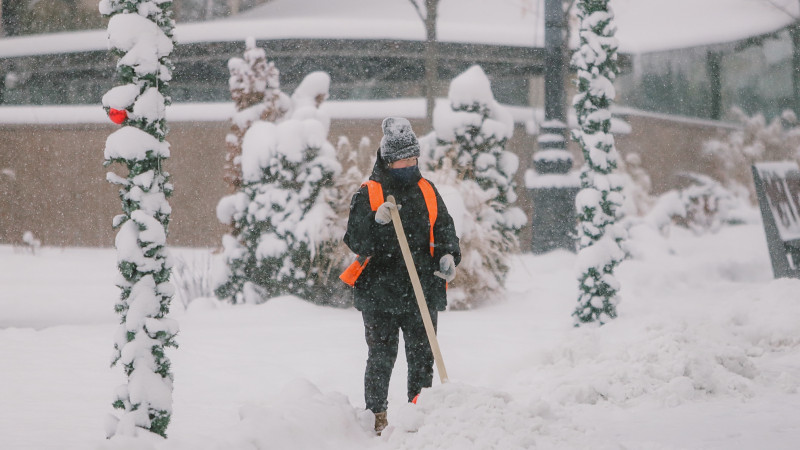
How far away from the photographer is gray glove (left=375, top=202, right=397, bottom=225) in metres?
3.71

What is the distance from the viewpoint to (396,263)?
3.92 metres

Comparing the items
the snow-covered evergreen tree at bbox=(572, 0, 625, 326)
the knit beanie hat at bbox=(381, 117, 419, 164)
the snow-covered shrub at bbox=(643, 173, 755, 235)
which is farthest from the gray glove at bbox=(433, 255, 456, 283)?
the snow-covered shrub at bbox=(643, 173, 755, 235)

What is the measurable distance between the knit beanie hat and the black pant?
2.58ft

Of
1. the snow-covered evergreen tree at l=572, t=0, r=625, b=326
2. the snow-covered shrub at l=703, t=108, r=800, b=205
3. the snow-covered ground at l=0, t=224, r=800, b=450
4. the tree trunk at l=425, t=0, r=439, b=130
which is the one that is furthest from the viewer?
the snow-covered shrub at l=703, t=108, r=800, b=205

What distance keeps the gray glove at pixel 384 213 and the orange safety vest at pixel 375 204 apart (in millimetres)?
133

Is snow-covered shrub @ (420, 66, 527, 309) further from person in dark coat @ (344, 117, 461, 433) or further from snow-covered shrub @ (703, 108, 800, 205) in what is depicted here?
snow-covered shrub @ (703, 108, 800, 205)

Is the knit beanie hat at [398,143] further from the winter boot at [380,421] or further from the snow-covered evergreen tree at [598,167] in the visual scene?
the snow-covered evergreen tree at [598,167]

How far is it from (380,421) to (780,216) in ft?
19.9

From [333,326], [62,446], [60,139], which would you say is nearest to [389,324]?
[62,446]

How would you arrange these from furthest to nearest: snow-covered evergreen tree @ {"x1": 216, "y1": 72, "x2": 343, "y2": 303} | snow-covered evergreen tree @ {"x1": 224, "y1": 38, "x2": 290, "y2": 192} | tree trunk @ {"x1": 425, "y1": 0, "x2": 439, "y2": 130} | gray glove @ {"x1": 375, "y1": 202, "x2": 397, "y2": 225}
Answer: tree trunk @ {"x1": 425, "y1": 0, "x2": 439, "y2": 130}, snow-covered evergreen tree @ {"x1": 224, "y1": 38, "x2": 290, "y2": 192}, snow-covered evergreen tree @ {"x1": 216, "y1": 72, "x2": 343, "y2": 303}, gray glove @ {"x1": 375, "y1": 202, "x2": 397, "y2": 225}

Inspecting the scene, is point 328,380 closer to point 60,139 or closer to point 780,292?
point 780,292

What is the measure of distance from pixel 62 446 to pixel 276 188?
13.9 ft

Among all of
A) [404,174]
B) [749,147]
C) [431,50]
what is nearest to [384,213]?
[404,174]

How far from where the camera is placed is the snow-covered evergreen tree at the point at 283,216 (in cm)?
734
